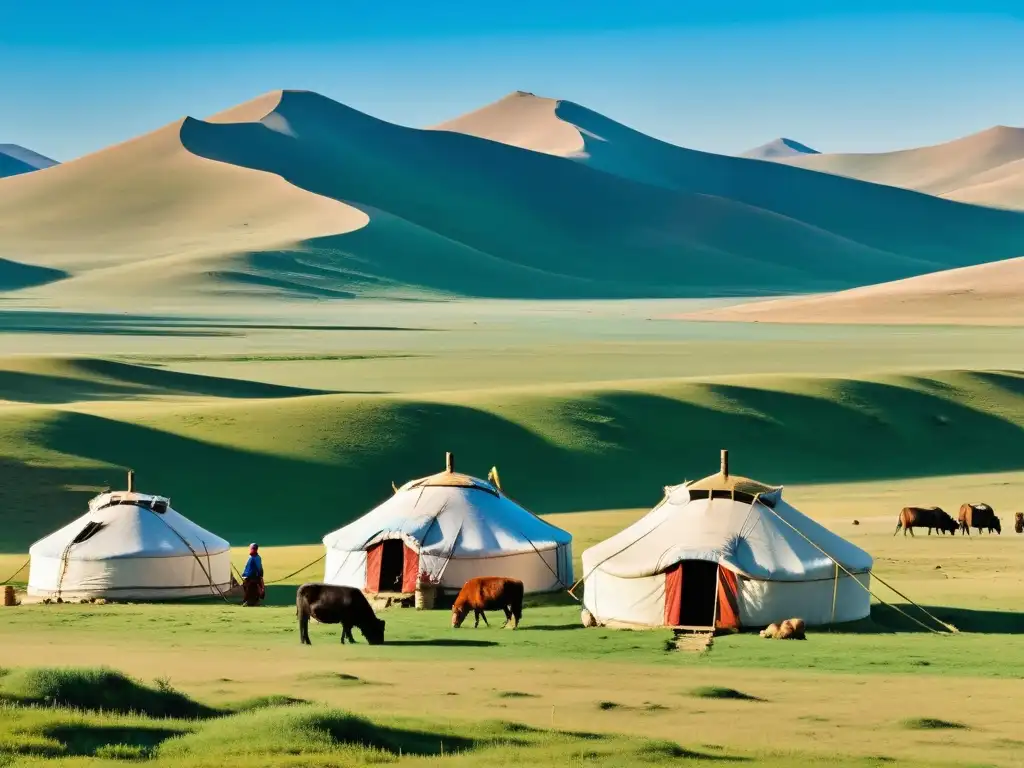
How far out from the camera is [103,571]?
2866 cm

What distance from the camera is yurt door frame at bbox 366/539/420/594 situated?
28.2 m

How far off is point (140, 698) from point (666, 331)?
96.2 meters

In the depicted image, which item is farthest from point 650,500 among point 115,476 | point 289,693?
point 289,693

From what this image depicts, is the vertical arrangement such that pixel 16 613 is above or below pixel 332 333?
below

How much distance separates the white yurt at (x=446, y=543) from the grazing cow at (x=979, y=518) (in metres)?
10.8

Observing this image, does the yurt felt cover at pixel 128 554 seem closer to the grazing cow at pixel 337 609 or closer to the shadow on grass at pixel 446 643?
the grazing cow at pixel 337 609

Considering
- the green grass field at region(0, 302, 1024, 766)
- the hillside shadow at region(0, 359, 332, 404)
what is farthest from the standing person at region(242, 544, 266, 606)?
the hillside shadow at region(0, 359, 332, 404)

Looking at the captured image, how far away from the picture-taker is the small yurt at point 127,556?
2869cm

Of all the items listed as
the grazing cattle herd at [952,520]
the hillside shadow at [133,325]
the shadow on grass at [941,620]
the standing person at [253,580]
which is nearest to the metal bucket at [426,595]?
the standing person at [253,580]

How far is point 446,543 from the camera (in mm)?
27703

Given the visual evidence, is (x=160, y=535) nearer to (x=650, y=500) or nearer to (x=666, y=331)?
(x=650, y=500)

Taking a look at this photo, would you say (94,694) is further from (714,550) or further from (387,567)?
(387,567)

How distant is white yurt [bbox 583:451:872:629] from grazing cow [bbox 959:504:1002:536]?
11292mm

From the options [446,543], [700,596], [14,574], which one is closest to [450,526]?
[446,543]
